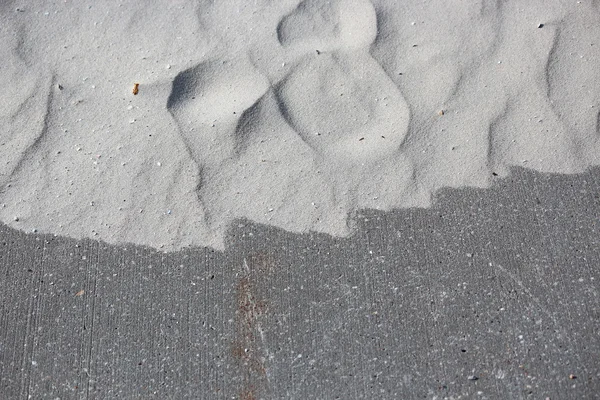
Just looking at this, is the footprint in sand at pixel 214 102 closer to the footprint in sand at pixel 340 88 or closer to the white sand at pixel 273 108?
the white sand at pixel 273 108

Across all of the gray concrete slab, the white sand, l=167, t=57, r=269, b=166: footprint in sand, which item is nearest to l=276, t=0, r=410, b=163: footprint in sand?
the white sand

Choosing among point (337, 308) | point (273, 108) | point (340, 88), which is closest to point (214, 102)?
point (273, 108)

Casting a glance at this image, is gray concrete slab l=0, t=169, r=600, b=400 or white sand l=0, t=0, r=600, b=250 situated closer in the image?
gray concrete slab l=0, t=169, r=600, b=400

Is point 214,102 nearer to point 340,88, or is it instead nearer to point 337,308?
point 340,88

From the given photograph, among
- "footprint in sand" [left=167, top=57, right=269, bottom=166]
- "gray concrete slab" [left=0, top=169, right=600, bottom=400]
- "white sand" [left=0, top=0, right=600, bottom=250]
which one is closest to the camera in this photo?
"gray concrete slab" [left=0, top=169, right=600, bottom=400]

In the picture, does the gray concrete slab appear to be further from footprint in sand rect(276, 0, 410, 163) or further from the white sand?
footprint in sand rect(276, 0, 410, 163)

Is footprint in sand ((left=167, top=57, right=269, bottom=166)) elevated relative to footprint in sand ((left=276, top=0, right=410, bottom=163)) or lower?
elevated
